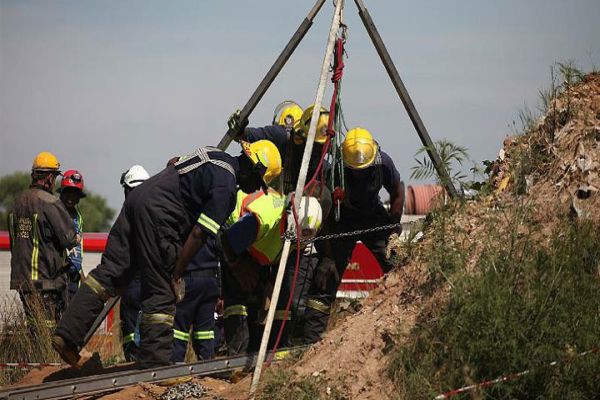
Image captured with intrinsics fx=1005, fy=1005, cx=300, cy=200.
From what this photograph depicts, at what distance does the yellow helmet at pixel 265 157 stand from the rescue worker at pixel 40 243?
259cm

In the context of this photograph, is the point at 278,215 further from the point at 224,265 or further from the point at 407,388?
the point at 407,388

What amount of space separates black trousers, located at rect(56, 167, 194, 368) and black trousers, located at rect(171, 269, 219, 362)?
54 centimetres

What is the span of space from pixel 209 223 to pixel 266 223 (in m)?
0.74

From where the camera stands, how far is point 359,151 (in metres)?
9.55

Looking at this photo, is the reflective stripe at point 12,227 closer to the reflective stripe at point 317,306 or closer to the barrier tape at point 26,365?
the barrier tape at point 26,365

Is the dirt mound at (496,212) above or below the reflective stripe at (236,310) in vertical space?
above

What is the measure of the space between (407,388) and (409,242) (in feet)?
4.68

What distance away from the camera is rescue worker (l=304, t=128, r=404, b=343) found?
9104 mm

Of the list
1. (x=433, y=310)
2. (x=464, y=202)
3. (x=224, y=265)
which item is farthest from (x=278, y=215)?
(x=433, y=310)

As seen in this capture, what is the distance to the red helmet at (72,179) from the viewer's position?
1124 centimetres

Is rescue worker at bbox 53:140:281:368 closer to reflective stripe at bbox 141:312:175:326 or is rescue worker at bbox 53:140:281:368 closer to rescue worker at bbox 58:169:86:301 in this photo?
reflective stripe at bbox 141:312:175:326

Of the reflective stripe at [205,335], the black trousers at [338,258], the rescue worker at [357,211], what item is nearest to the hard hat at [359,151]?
the rescue worker at [357,211]

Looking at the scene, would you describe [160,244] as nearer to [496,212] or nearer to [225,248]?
[225,248]

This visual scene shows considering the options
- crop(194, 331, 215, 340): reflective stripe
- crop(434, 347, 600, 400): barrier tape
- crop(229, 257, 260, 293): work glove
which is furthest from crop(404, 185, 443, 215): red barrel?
crop(434, 347, 600, 400): barrier tape
